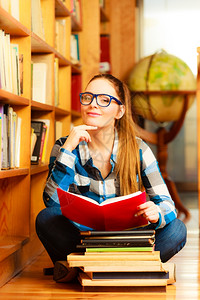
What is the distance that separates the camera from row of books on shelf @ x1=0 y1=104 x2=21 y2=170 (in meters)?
2.03

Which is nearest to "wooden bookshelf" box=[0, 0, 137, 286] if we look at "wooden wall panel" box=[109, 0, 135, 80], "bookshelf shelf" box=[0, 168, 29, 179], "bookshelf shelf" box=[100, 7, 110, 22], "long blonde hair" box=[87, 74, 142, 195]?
"bookshelf shelf" box=[0, 168, 29, 179]

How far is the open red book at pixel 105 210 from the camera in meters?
1.64

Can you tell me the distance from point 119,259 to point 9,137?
2.36ft

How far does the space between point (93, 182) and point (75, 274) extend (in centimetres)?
37

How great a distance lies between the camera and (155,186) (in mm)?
2023

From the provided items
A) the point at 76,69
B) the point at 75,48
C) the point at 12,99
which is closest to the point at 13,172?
the point at 12,99

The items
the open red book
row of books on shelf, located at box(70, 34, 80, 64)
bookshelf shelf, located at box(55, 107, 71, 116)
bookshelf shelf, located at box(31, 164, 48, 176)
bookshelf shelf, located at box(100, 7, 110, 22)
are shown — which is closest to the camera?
the open red book

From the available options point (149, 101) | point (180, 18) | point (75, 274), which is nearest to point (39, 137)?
point (75, 274)

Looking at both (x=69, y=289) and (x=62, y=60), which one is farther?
(x=62, y=60)

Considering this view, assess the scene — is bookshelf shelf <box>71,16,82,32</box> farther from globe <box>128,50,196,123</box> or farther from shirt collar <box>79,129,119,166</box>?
shirt collar <box>79,129,119,166</box>

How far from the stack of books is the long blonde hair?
275 mm

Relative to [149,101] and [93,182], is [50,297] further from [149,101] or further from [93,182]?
[149,101]

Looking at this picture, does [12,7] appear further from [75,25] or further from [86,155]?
[75,25]

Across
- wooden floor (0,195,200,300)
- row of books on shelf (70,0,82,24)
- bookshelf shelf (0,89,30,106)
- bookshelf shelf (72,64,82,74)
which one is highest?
row of books on shelf (70,0,82,24)
